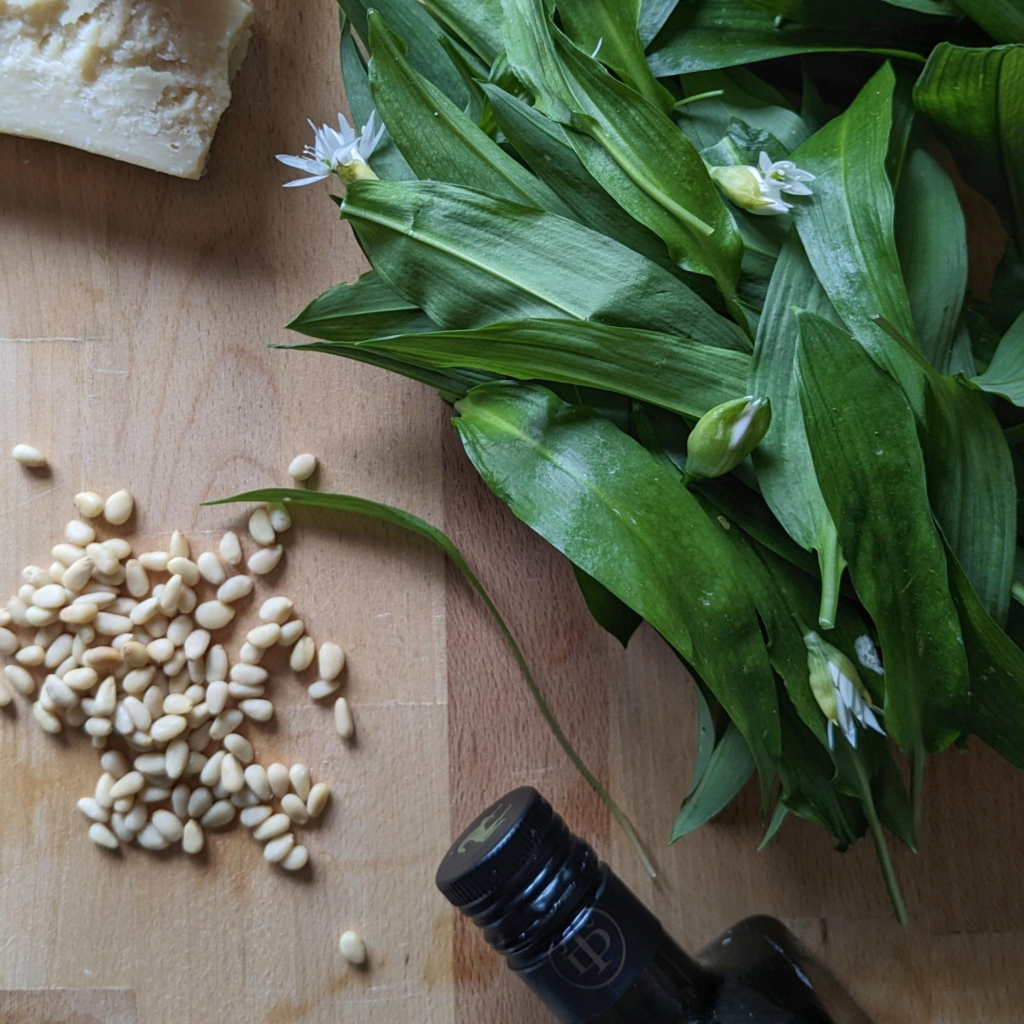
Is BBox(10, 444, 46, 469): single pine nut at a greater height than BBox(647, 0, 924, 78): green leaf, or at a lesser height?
lesser

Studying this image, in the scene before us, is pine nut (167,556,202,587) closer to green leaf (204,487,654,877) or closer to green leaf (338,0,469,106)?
green leaf (204,487,654,877)

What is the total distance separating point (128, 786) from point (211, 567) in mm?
151

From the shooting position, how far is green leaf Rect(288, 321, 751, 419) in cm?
47

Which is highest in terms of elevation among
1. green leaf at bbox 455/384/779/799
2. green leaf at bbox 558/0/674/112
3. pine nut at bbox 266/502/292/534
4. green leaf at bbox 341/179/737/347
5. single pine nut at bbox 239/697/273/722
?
green leaf at bbox 558/0/674/112

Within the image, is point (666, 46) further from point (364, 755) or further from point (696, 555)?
point (364, 755)

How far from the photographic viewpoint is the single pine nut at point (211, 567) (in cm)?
66

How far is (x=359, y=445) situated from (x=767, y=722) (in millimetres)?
317

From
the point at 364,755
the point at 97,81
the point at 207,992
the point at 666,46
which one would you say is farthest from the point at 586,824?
the point at 97,81

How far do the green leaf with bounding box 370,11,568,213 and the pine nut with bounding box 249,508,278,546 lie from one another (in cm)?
25

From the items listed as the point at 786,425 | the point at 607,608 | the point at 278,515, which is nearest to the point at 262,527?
the point at 278,515

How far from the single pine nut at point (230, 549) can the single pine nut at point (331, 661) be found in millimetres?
83

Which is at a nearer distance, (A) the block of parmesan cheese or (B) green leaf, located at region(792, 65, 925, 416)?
(B) green leaf, located at region(792, 65, 925, 416)

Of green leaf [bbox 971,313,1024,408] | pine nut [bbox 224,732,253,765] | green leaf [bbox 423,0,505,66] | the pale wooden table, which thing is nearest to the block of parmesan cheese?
the pale wooden table

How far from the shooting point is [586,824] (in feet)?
2.10
